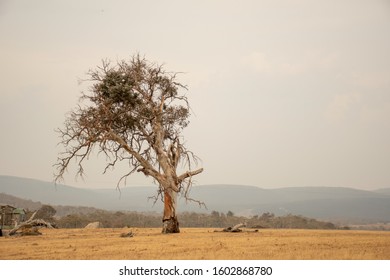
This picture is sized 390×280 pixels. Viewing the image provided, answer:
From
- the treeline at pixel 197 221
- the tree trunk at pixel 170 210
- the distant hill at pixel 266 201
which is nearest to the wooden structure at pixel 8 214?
the tree trunk at pixel 170 210

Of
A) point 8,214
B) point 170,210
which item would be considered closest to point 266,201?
point 8,214

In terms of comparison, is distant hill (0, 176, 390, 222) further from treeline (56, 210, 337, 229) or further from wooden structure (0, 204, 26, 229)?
wooden structure (0, 204, 26, 229)

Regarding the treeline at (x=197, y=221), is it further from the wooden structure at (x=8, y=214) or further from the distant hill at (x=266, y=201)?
the distant hill at (x=266, y=201)

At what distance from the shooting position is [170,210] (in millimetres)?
28953

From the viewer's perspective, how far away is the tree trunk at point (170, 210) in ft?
94.7

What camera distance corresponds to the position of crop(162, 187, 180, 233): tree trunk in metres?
28.9

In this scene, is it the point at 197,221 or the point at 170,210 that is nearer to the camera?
the point at 170,210

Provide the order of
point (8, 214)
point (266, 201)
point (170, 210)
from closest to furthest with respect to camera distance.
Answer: point (170, 210) → point (8, 214) → point (266, 201)

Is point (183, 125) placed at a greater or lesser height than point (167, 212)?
greater

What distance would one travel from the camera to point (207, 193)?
194 metres

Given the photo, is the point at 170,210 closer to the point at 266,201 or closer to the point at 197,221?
the point at 197,221
